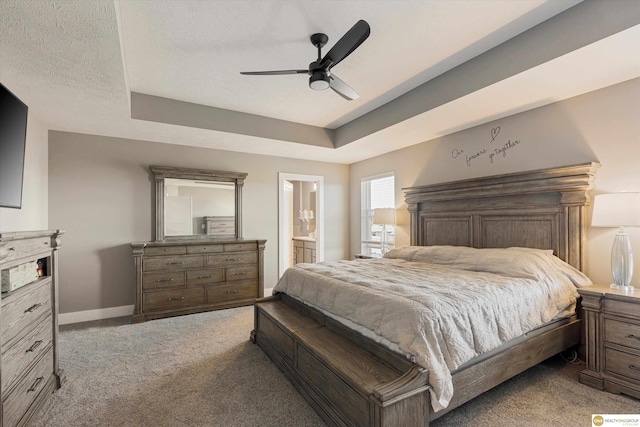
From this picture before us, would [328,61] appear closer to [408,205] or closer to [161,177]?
[408,205]

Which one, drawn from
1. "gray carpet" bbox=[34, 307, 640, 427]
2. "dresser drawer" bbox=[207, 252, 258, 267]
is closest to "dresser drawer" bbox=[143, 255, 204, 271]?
"dresser drawer" bbox=[207, 252, 258, 267]

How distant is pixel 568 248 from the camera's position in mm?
2812

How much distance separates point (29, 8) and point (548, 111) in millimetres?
4229

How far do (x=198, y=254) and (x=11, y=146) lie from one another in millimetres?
2396

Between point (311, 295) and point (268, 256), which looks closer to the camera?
point (311, 295)

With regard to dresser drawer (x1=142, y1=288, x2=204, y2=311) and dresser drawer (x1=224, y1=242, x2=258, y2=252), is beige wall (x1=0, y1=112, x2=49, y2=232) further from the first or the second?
dresser drawer (x1=224, y1=242, x2=258, y2=252)

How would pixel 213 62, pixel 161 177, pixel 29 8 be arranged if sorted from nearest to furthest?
pixel 29 8 → pixel 213 62 → pixel 161 177

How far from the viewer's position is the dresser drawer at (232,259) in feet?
14.0

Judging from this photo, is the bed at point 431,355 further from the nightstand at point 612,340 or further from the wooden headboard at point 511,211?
the nightstand at point 612,340

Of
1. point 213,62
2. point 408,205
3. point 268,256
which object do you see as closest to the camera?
point 213,62

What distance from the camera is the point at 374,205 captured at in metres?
5.52

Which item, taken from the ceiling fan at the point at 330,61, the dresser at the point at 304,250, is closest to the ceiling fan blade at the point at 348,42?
the ceiling fan at the point at 330,61

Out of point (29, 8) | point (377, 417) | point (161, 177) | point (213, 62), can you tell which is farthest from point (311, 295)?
point (161, 177)

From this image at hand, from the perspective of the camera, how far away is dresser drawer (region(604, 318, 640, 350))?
2.10 meters
